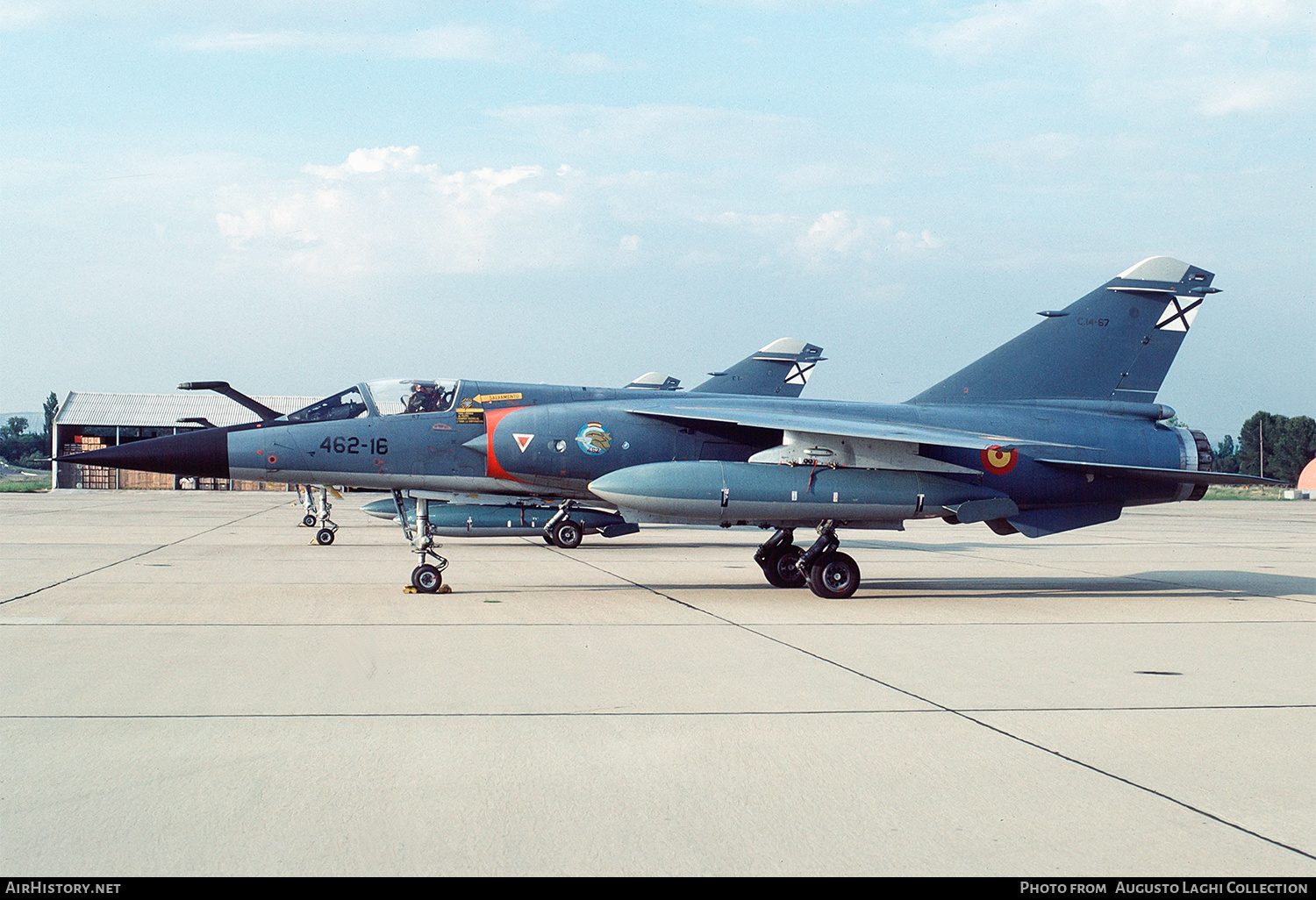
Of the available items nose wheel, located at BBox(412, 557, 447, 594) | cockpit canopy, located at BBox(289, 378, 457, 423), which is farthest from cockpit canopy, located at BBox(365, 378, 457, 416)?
nose wheel, located at BBox(412, 557, 447, 594)

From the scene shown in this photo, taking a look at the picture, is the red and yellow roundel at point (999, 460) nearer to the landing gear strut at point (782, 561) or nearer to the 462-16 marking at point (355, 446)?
the landing gear strut at point (782, 561)

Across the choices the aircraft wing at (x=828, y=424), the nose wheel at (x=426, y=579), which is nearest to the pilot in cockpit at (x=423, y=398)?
the nose wheel at (x=426, y=579)

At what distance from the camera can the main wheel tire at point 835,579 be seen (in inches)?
470

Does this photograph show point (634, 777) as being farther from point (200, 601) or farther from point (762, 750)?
point (200, 601)

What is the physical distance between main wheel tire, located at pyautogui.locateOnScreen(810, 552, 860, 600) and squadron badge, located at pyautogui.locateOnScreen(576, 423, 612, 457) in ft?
9.21

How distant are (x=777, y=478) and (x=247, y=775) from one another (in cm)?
769

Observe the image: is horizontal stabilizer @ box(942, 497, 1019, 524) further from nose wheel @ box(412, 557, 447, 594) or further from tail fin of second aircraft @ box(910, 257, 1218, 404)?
nose wheel @ box(412, 557, 447, 594)

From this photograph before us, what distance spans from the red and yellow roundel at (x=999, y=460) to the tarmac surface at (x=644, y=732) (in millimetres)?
1558

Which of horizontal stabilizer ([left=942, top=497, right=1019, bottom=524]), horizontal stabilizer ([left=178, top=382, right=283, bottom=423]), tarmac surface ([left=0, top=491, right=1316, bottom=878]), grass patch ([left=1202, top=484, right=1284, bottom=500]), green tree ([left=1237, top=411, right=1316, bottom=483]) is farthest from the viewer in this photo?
green tree ([left=1237, top=411, right=1316, bottom=483])

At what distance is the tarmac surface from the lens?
12.5 feet

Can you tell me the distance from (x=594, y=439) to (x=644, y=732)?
7.12 m

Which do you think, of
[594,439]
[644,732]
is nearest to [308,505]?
[594,439]

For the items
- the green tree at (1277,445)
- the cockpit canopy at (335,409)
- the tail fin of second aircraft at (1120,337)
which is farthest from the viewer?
the green tree at (1277,445)

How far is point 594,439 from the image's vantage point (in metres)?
12.4
